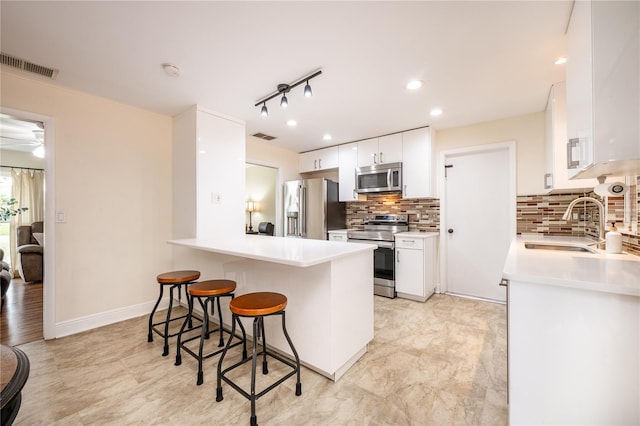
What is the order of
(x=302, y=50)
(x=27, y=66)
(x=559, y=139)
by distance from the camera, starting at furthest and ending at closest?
1. (x=559, y=139)
2. (x=27, y=66)
3. (x=302, y=50)

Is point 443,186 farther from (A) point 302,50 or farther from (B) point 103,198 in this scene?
(B) point 103,198

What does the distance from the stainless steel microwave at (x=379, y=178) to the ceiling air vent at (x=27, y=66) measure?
11.9 ft

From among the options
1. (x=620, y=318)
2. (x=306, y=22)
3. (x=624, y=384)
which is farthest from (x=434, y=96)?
(x=624, y=384)

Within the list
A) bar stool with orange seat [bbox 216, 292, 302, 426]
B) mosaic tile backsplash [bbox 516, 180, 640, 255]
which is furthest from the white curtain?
mosaic tile backsplash [bbox 516, 180, 640, 255]

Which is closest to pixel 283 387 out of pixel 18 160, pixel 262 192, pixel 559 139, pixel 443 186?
pixel 559 139

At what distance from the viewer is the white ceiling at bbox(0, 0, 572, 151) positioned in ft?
5.28

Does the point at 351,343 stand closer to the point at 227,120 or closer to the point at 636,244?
the point at 636,244

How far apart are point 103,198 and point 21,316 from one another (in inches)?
69.7

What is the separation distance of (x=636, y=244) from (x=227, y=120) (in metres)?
3.75

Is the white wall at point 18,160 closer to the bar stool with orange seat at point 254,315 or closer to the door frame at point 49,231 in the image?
the door frame at point 49,231

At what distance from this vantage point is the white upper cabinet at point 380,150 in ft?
12.8

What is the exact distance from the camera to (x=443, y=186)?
378cm

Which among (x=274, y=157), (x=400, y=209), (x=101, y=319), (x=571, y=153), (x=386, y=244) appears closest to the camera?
(x=571, y=153)

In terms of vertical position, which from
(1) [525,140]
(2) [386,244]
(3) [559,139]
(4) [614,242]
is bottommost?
(2) [386,244]
